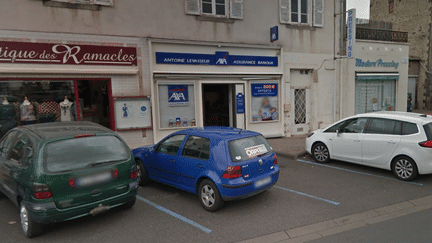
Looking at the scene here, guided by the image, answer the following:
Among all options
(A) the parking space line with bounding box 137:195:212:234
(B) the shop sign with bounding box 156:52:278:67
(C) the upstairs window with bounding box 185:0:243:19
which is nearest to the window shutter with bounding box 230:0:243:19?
(C) the upstairs window with bounding box 185:0:243:19

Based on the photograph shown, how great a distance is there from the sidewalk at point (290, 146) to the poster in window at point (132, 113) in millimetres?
4739

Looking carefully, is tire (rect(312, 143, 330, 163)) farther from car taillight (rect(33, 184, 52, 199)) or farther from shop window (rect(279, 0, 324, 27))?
car taillight (rect(33, 184, 52, 199))

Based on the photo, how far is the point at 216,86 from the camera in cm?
1295

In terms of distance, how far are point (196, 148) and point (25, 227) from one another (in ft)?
9.61

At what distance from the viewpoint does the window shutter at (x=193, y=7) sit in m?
10.4

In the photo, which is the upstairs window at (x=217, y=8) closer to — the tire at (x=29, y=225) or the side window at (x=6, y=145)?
the side window at (x=6, y=145)

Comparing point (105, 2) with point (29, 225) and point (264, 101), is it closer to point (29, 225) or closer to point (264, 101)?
point (264, 101)

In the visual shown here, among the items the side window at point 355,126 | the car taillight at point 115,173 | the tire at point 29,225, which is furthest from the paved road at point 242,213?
the side window at point 355,126

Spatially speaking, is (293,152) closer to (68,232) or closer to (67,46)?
(68,232)

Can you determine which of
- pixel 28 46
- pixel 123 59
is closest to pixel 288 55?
pixel 123 59

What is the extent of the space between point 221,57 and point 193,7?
210 cm

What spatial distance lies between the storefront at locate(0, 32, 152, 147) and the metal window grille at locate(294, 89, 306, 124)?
6.76 metres

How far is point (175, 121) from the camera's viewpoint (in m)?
10.6

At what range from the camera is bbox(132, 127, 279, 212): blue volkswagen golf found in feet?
15.9
